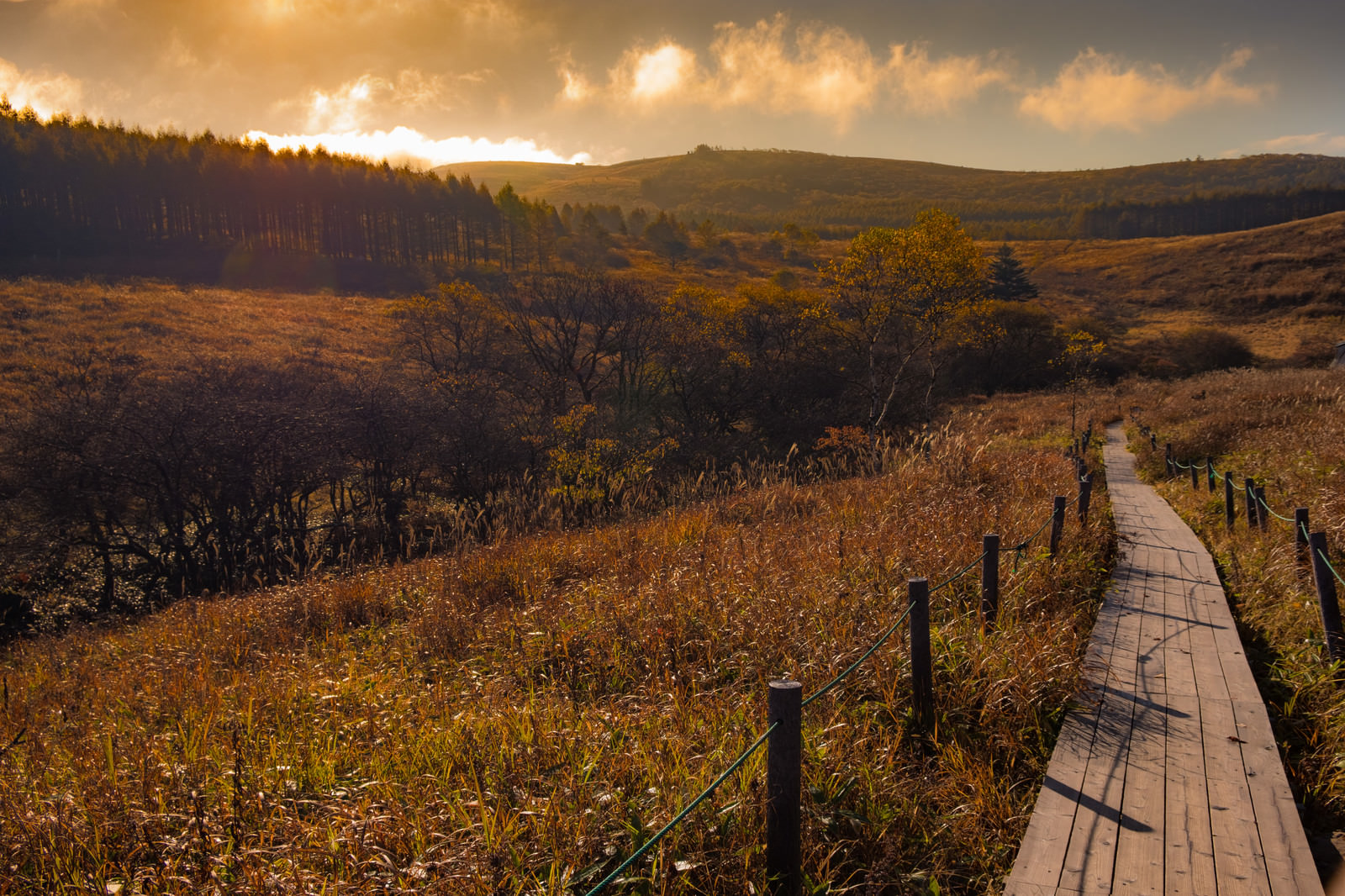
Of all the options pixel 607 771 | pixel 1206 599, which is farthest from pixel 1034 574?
pixel 607 771

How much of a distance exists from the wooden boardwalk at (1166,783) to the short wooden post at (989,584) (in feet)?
2.05

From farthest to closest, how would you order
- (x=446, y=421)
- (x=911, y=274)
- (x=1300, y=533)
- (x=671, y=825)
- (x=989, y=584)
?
(x=911, y=274) < (x=446, y=421) < (x=1300, y=533) < (x=989, y=584) < (x=671, y=825)

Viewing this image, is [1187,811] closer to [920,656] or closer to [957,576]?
[920,656]

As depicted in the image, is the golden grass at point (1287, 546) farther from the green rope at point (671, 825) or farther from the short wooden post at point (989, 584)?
the green rope at point (671, 825)

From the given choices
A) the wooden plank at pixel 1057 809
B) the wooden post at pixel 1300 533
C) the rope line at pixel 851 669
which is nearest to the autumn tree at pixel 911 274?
the wooden post at pixel 1300 533

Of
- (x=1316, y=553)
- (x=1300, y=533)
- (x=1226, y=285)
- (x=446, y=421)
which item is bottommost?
(x=446, y=421)

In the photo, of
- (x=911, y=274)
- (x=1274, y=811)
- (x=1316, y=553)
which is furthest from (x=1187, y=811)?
(x=911, y=274)

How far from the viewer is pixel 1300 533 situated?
5.42m

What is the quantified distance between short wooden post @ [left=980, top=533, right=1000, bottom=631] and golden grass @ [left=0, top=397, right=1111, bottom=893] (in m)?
0.17

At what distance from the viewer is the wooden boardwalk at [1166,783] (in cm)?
262

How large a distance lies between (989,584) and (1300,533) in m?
3.07

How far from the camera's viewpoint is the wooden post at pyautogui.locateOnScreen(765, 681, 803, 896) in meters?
2.19

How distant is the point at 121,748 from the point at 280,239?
76.3 metres

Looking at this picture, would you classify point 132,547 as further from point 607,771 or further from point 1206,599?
point 1206,599
